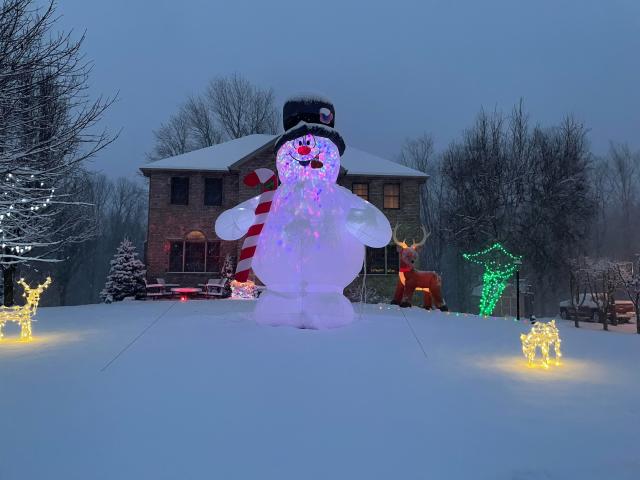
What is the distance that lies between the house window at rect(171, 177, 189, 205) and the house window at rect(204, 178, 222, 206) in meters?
0.86

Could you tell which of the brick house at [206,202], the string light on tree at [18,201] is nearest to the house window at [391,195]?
the brick house at [206,202]

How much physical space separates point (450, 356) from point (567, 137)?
23.7 meters

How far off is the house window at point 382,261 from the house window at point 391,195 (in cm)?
208

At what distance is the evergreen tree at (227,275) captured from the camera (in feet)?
60.5

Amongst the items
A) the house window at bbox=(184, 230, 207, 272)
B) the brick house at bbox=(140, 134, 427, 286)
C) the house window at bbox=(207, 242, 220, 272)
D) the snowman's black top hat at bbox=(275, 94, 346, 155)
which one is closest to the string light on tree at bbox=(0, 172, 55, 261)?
the snowman's black top hat at bbox=(275, 94, 346, 155)

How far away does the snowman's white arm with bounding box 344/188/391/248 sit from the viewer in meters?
7.98

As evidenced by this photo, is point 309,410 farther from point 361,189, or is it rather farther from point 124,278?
point 361,189

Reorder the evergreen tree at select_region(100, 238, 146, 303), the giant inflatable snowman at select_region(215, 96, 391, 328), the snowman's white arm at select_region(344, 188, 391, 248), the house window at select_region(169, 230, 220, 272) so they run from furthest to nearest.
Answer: the house window at select_region(169, 230, 220, 272)
the evergreen tree at select_region(100, 238, 146, 303)
the snowman's white arm at select_region(344, 188, 391, 248)
the giant inflatable snowman at select_region(215, 96, 391, 328)

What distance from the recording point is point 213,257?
66.9 ft

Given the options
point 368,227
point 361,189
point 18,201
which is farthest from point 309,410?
point 361,189

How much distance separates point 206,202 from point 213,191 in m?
0.61

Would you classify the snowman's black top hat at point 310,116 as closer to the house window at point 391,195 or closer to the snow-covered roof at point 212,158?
the snow-covered roof at point 212,158

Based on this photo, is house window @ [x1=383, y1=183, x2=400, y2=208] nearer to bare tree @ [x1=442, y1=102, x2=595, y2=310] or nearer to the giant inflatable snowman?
bare tree @ [x1=442, y1=102, x2=595, y2=310]

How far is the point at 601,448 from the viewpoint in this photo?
322 cm
